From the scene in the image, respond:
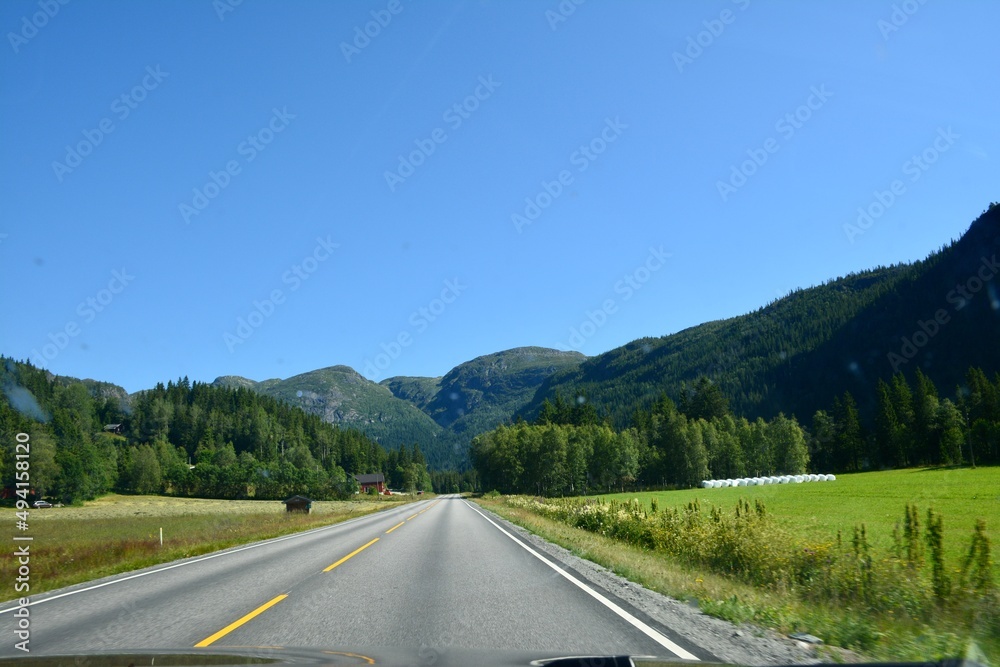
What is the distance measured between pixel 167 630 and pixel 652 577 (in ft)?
26.4

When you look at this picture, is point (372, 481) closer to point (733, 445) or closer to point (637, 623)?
point (733, 445)

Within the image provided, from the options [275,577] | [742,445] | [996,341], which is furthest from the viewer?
[996,341]

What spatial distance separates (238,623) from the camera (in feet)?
25.2

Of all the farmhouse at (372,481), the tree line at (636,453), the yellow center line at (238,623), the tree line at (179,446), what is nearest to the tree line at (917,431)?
the tree line at (636,453)

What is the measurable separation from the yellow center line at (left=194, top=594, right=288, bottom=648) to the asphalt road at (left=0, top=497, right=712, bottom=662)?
0.02 metres

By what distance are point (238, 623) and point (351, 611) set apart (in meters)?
1.51

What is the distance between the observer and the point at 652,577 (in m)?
11.2

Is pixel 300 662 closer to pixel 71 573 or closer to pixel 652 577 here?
pixel 652 577

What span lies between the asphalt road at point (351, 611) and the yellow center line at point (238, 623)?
0.02m

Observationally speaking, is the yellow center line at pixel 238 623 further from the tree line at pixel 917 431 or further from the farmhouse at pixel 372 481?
the farmhouse at pixel 372 481

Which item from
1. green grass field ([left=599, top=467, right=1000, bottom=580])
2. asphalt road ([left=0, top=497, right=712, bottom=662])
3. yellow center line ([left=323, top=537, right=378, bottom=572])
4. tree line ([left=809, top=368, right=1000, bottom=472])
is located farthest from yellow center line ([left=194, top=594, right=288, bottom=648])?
tree line ([left=809, top=368, right=1000, bottom=472])

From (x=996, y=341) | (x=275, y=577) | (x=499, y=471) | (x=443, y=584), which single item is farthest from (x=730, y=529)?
(x=996, y=341)

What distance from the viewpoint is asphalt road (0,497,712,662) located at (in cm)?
652

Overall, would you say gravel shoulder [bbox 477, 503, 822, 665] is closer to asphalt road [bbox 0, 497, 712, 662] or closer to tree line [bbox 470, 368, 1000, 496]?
asphalt road [bbox 0, 497, 712, 662]
